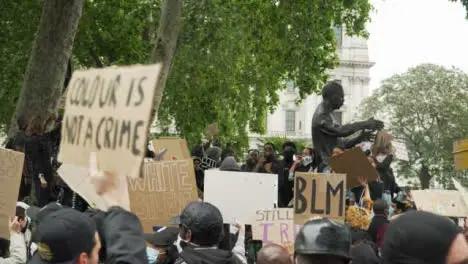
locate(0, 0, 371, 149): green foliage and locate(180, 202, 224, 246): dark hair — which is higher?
locate(0, 0, 371, 149): green foliage

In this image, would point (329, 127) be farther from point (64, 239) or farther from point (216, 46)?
point (216, 46)

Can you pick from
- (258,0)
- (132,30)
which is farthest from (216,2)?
(132,30)

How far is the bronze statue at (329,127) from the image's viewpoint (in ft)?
30.7

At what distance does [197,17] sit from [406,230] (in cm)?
1823

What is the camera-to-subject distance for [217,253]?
4754 millimetres

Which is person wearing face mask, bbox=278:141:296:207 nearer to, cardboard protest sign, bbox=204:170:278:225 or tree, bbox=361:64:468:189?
cardboard protest sign, bbox=204:170:278:225

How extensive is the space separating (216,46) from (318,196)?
555 inches

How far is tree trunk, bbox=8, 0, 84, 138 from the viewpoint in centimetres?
1427

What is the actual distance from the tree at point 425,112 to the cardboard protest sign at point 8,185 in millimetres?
53443

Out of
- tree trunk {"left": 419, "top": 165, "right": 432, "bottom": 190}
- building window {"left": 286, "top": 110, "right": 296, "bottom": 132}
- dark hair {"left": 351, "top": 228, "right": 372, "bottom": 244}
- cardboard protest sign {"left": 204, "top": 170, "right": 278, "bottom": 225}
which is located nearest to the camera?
dark hair {"left": 351, "top": 228, "right": 372, "bottom": 244}

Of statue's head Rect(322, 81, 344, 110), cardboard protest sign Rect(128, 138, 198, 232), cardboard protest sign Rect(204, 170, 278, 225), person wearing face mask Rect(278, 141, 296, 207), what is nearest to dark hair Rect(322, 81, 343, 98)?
statue's head Rect(322, 81, 344, 110)

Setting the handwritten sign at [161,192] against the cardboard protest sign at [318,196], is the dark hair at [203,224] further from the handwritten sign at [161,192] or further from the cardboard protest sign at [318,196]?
the cardboard protest sign at [318,196]

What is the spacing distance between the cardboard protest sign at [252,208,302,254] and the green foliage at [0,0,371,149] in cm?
1340

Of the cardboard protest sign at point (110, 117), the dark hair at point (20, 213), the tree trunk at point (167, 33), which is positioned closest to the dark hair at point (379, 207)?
the dark hair at point (20, 213)
